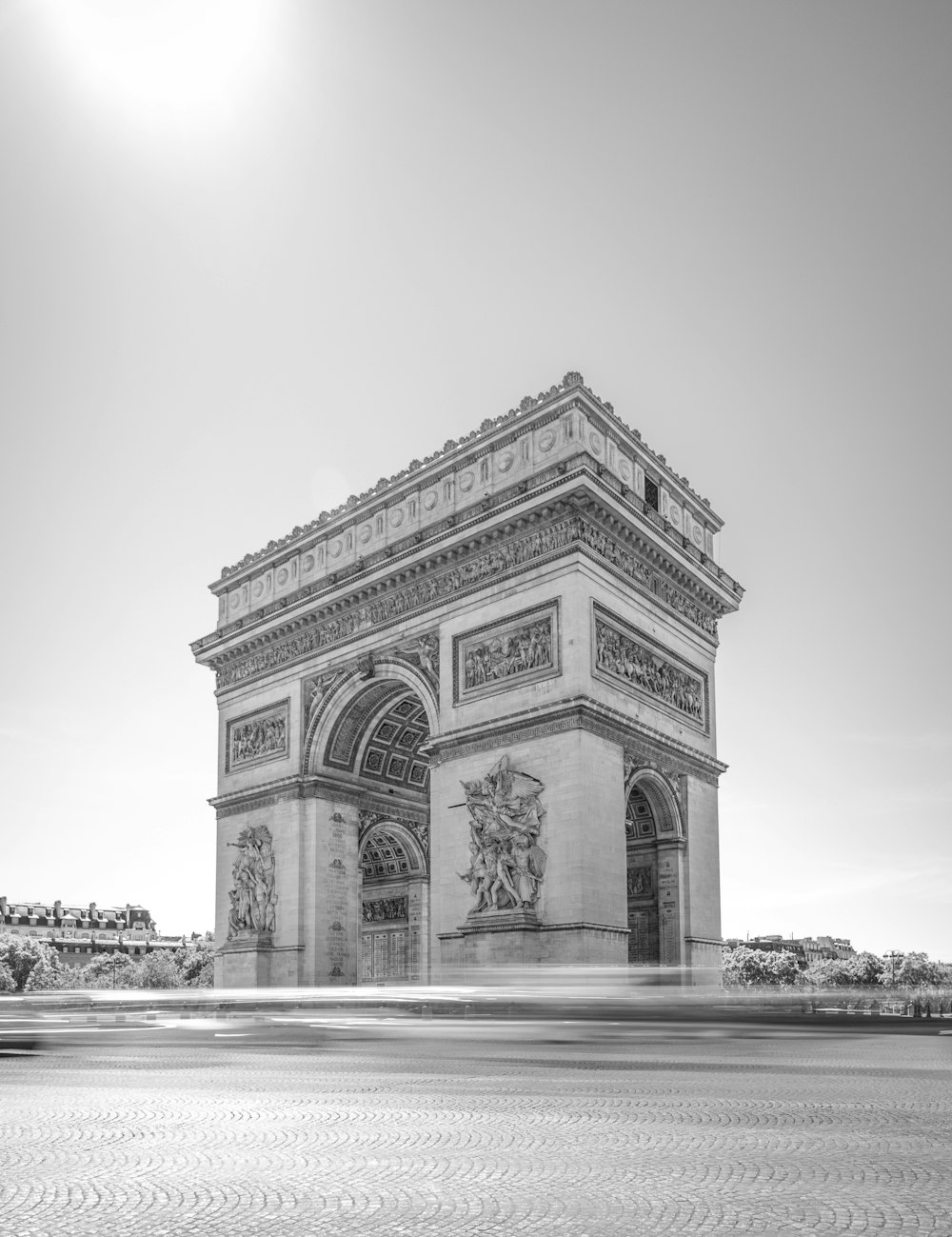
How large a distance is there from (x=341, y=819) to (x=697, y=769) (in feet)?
32.4

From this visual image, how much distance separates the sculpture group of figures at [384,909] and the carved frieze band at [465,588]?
8.39 metres

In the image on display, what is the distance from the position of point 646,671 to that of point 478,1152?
74.3ft

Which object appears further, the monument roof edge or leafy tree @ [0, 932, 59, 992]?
leafy tree @ [0, 932, 59, 992]

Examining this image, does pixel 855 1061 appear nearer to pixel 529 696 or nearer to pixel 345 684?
A: pixel 529 696

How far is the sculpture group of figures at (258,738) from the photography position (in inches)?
1309

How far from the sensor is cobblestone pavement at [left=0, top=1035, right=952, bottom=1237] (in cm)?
447

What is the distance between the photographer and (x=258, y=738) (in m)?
34.0

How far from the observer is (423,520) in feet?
99.6

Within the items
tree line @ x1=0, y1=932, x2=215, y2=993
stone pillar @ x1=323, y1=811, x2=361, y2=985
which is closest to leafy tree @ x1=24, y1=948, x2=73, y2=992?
tree line @ x1=0, y1=932, x2=215, y2=993

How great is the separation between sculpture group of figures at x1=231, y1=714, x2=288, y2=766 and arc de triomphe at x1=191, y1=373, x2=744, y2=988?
0.09m

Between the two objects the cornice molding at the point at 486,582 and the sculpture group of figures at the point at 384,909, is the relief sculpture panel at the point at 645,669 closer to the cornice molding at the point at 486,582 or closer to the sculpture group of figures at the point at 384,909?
the cornice molding at the point at 486,582

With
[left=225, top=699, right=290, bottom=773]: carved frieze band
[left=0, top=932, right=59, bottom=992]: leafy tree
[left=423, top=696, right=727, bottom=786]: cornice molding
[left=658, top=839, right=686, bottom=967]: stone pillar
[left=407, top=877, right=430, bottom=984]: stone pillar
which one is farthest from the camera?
[left=0, top=932, right=59, bottom=992]: leafy tree

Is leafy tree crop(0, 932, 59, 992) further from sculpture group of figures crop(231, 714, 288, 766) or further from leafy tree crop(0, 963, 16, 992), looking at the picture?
sculpture group of figures crop(231, 714, 288, 766)

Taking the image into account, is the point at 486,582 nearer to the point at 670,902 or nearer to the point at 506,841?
the point at 506,841
